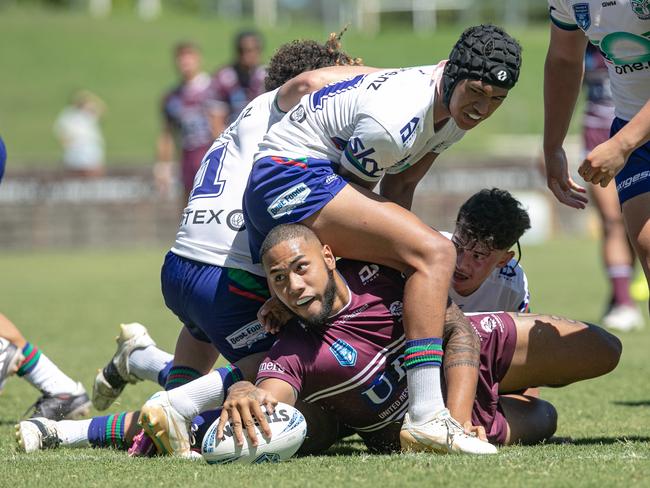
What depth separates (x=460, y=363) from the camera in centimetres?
455

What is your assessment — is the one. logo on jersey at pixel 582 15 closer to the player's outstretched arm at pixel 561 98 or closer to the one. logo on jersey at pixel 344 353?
the player's outstretched arm at pixel 561 98

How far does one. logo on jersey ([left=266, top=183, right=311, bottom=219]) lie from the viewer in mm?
4633

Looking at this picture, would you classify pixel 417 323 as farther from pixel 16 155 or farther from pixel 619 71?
pixel 16 155

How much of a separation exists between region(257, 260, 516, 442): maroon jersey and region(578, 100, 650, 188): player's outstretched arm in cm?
83

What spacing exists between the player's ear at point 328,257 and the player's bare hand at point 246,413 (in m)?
0.61

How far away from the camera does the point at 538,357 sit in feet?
16.0

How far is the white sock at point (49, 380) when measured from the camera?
5852 millimetres

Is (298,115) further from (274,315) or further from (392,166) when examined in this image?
(274,315)

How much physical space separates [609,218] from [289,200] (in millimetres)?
5154

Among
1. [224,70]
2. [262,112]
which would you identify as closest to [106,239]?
[224,70]

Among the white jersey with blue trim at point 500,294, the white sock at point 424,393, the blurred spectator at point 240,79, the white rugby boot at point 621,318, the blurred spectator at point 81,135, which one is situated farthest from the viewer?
the blurred spectator at point 81,135

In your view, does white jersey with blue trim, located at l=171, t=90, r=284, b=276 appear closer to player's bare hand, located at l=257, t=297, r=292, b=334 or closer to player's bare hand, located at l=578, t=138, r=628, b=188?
player's bare hand, located at l=257, t=297, r=292, b=334

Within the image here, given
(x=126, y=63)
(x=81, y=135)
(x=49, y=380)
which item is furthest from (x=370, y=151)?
(x=126, y=63)

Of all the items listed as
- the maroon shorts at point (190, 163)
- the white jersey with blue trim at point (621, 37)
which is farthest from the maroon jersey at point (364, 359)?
the maroon shorts at point (190, 163)
